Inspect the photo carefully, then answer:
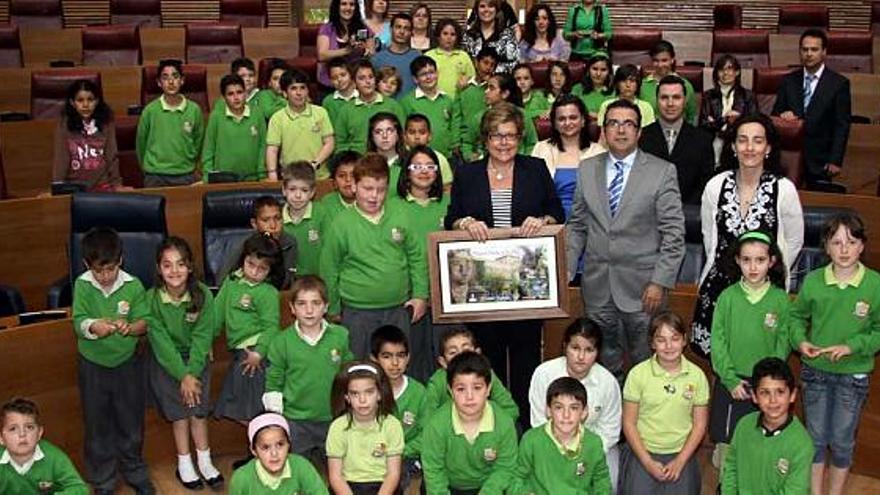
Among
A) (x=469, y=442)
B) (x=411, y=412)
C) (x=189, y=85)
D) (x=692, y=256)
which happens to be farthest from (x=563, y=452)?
(x=189, y=85)

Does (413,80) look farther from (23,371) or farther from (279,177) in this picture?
(23,371)

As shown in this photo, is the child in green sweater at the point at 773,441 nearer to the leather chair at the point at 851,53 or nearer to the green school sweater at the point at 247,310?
the green school sweater at the point at 247,310

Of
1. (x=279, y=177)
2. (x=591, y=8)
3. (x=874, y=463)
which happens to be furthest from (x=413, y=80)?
(x=874, y=463)

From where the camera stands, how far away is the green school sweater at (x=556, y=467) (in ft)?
16.5

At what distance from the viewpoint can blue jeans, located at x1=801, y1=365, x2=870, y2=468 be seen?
17.9 feet

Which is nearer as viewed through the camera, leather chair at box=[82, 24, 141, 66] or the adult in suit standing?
the adult in suit standing

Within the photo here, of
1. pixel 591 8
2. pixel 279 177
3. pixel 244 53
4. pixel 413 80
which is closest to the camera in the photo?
pixel 279 177

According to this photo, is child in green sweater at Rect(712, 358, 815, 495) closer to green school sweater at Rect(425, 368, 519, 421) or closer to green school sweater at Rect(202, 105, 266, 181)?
green school sweater at Rect(425, 368, 519, 421)

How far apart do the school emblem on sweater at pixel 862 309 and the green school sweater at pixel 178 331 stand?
278 centimetres

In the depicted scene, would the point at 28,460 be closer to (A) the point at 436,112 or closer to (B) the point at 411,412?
(B) the point at 411,412

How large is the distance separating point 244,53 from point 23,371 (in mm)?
6976

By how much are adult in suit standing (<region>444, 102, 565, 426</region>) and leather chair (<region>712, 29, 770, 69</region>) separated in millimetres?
6464

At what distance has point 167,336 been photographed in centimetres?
588

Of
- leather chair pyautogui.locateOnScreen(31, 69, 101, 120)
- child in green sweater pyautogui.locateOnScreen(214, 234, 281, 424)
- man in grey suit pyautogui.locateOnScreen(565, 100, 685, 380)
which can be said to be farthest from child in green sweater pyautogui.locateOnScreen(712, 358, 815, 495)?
leather chair pyautogui.locateOnScreen(31, 69, 101, 120)
